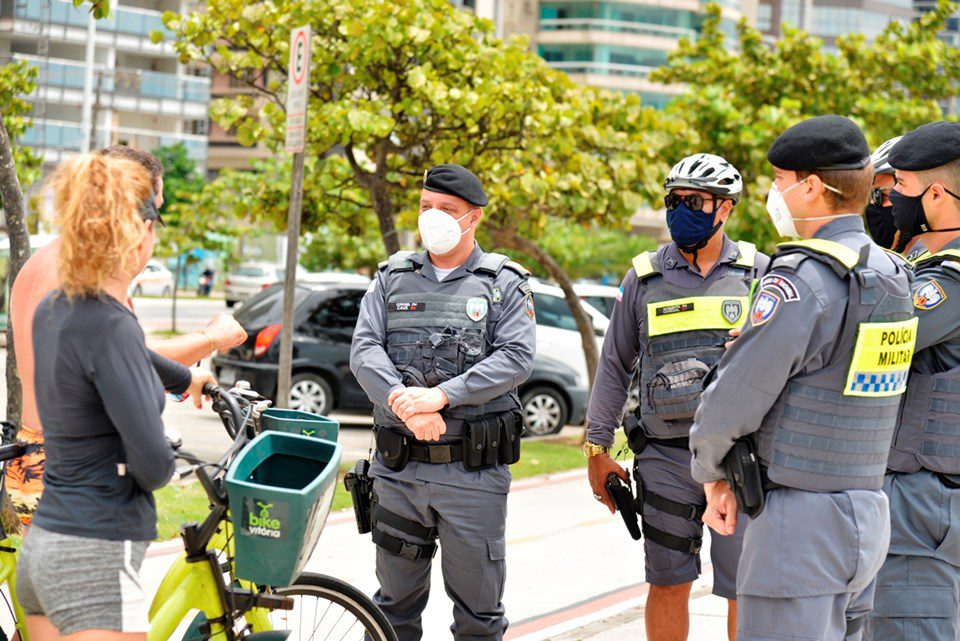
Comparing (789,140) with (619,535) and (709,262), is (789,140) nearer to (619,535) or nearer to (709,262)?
(709,262)

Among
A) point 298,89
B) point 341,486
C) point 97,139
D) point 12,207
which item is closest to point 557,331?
point 341,486

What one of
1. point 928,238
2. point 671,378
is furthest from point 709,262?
point 928,238

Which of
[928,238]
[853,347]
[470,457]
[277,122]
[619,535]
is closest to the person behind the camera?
[853,347]

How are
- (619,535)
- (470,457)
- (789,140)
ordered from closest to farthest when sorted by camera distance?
(789,140) → (470,457) → (619,535)

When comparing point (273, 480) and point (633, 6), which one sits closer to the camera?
point (273, 480)

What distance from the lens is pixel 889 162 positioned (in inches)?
171

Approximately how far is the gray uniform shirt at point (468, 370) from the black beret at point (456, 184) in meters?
0.22

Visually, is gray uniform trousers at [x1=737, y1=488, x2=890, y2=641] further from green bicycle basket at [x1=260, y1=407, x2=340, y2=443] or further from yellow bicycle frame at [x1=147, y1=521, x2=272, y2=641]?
yellow bicycle frame at [x1=147, y1=521, x2=272, y2=641]

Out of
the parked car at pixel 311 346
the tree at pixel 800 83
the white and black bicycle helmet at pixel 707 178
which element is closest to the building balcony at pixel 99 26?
the tree at pixel 800 83

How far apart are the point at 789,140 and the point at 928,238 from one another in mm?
986

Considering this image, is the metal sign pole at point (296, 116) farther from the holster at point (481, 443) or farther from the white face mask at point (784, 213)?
the white face mask at point (784, 213)

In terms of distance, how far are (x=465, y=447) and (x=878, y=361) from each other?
173cm

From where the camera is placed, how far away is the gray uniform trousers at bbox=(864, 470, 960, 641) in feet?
13.1

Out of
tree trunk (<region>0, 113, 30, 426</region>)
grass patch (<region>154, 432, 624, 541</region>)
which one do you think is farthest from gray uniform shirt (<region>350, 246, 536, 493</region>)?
tree trunk (<region>0, 113, 30, 426</region>)
